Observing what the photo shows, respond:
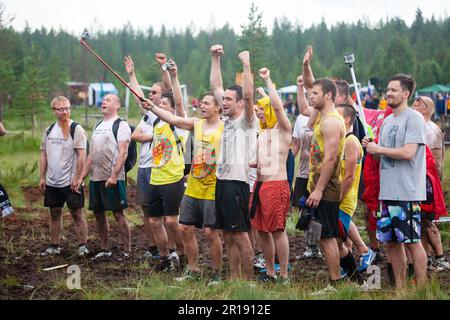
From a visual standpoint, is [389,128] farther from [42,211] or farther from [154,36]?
[154,36]

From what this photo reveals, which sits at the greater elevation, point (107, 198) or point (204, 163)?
point (204, 163)

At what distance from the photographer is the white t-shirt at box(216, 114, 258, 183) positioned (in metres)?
6.56

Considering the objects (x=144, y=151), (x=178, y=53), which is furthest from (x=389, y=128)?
(x=178, y=53)

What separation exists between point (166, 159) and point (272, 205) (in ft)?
5.41

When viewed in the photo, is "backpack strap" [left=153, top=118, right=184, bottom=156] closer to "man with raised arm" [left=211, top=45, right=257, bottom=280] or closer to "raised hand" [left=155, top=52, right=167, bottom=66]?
"raised hand" [left=155, top=52, right=167, bottom=66]

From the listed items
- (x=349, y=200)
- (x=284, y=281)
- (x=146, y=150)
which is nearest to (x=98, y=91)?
(x=146, y=150)

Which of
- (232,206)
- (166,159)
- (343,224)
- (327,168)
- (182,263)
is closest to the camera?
(327,168)

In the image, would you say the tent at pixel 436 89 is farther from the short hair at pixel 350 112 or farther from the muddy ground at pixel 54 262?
the short hair at pixel 350 112

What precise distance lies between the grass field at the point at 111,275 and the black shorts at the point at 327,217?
0.51m

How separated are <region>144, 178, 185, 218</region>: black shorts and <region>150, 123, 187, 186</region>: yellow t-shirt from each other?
60 mm

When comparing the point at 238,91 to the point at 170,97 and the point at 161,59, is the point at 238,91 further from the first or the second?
the point at 170,97

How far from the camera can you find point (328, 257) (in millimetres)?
6156

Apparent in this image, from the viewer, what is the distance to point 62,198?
28.3 ft

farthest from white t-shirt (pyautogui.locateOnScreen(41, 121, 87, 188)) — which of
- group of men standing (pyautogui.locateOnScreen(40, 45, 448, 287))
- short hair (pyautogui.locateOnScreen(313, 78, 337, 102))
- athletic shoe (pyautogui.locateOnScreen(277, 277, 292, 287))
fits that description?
short hair (pyautogui.locateOnScreen(313, 78, 337, 102))
